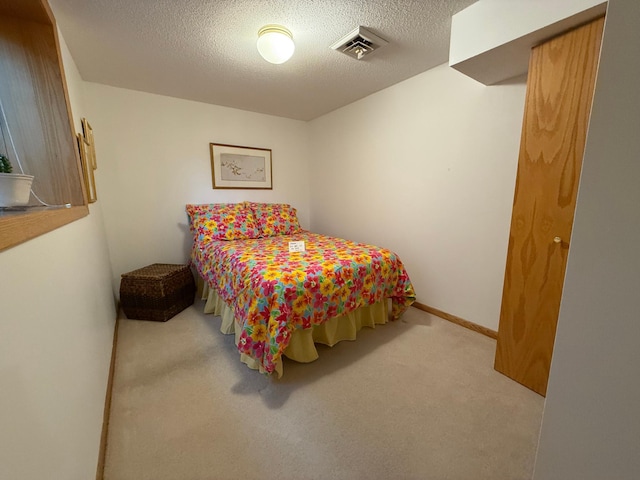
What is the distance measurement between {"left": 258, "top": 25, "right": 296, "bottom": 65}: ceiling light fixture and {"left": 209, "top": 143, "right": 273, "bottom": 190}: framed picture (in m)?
1.64

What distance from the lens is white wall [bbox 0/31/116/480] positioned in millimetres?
537

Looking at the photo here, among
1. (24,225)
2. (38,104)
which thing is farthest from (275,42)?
(24,225)

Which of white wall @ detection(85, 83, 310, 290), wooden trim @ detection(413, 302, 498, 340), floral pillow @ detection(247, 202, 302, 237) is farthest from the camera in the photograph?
floral pillow @ detection(247, 202, 302, 237)

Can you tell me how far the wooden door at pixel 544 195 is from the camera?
4.19ft

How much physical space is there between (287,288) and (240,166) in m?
2.25

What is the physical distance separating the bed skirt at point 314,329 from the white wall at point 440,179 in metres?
0.70

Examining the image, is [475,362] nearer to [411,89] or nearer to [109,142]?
[411,89]

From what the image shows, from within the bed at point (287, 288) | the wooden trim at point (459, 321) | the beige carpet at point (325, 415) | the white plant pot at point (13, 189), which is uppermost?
the white plant pot at point (13, 189)

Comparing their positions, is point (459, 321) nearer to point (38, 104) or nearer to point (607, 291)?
point (607, 291)

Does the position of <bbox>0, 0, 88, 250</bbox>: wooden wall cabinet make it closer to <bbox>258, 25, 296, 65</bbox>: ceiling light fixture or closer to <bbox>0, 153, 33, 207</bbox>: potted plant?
<bbox>0, 153, 33, 207</bbox>: potted plant

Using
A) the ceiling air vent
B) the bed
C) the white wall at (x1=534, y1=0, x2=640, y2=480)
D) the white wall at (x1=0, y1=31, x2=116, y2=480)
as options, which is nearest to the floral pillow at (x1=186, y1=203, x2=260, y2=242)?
the bed

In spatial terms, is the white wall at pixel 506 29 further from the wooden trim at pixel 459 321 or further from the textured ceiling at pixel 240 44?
the wooden trim at pixel 459 321

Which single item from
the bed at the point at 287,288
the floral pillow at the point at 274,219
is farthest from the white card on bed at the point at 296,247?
the floral pillow at the point at 274,219

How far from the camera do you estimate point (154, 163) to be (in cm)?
278
